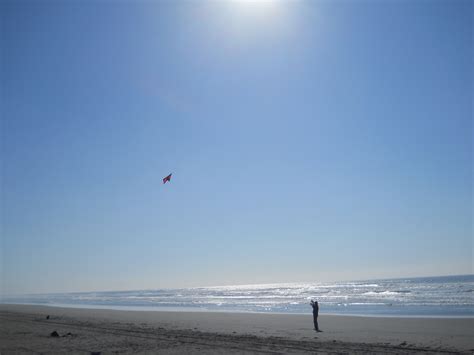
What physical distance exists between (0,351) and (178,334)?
6837 millimetres

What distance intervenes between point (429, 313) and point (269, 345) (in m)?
17.7

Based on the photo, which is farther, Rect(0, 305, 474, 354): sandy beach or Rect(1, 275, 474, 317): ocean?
Rect(1, 275, 474, 317): ocean

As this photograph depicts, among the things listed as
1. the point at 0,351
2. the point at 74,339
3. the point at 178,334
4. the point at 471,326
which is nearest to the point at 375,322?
the point at 471,326

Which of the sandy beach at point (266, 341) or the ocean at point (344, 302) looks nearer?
the sandy beach at point (266, 341)

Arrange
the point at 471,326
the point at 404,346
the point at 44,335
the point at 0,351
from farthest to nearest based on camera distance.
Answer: the point at 471,326, the point at 44,335, the point at 404,346, the point at 0,351

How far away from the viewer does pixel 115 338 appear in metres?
15.5

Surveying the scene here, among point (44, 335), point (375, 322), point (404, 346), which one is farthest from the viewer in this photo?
point (375, 322)

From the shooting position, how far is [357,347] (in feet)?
42.4

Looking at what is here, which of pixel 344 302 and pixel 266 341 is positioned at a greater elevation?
pixel 344 302

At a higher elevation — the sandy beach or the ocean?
the ocean

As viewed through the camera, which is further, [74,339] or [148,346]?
[74,339]

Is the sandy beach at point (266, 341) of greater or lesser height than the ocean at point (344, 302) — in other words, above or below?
below

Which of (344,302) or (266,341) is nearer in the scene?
(266,341)

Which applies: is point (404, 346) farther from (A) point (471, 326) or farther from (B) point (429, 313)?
(B) point (429, 313)
